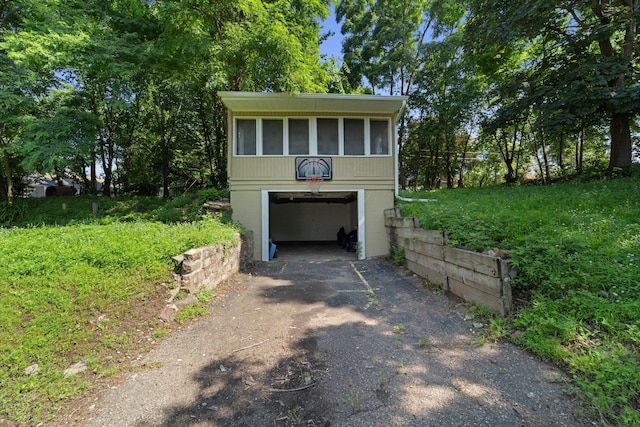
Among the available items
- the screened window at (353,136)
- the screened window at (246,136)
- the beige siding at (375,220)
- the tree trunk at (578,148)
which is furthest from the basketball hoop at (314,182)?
the tree trunk at (578,148)

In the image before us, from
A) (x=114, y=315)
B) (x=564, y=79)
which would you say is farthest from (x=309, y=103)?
(x=564, y=79)

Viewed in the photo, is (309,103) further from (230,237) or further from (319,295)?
(319,295)

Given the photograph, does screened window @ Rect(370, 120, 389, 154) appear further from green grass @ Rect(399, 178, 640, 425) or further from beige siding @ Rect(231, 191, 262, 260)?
green grass @ Rect(399, 178, 640, 425)

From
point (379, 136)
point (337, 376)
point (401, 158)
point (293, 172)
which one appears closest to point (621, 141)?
point (379, 136)

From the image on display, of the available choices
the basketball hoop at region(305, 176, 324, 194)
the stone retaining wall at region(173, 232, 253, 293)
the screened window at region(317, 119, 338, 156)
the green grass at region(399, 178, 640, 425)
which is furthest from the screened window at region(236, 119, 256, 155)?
the green grass at region(399, 178, 640, 425)

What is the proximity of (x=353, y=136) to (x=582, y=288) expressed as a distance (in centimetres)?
Answer: 596

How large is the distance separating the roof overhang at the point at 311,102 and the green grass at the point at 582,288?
4157 mm

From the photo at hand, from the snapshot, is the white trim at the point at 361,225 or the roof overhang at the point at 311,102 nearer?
the roof overhang at the point at 311,102

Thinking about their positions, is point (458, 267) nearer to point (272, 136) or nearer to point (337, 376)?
point (337, 376)

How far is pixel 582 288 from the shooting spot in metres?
2.42

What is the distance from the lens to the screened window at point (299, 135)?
738 cm

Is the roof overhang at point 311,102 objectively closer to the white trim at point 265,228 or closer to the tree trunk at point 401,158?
the white trim at point 265,228

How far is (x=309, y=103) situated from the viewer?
22.8 ft

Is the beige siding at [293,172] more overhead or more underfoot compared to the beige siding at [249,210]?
more overhead
